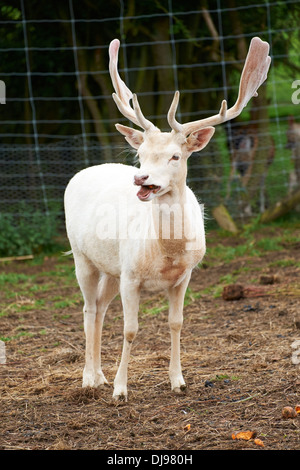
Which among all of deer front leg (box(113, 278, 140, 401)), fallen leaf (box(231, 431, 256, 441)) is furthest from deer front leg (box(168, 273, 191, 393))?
fallen leaf (box(231, 431, 256, 441))

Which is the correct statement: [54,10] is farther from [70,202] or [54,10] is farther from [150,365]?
[150,365]

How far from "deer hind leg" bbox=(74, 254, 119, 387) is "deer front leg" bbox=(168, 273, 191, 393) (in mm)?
559

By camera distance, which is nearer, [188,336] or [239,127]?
[188,336]

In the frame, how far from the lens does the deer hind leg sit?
520 cm

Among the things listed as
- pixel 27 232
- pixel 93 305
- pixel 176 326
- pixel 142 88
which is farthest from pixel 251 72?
pixel 142 88

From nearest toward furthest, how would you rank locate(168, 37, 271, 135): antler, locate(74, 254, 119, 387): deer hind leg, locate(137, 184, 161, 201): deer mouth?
1. locate(137, 184, 161, 201): deer mouth
2. locate(168, 37, 271, 135): antler
3. locate(74, 254, 119, 387): deer hind leg

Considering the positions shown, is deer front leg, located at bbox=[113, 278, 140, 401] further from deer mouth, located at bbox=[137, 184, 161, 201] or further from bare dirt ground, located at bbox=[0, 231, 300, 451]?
deer mouth, located at bbox=[137, 184, 161, 201]

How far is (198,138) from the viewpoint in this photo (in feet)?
14.9

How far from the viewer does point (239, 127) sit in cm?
1155

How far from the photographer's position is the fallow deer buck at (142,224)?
439cm

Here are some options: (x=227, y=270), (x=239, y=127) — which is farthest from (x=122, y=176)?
(x=239, y=127)

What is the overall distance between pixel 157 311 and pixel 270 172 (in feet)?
14.6

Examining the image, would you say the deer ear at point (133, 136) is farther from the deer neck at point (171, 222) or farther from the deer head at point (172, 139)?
the deer neck at point (171, 222)
